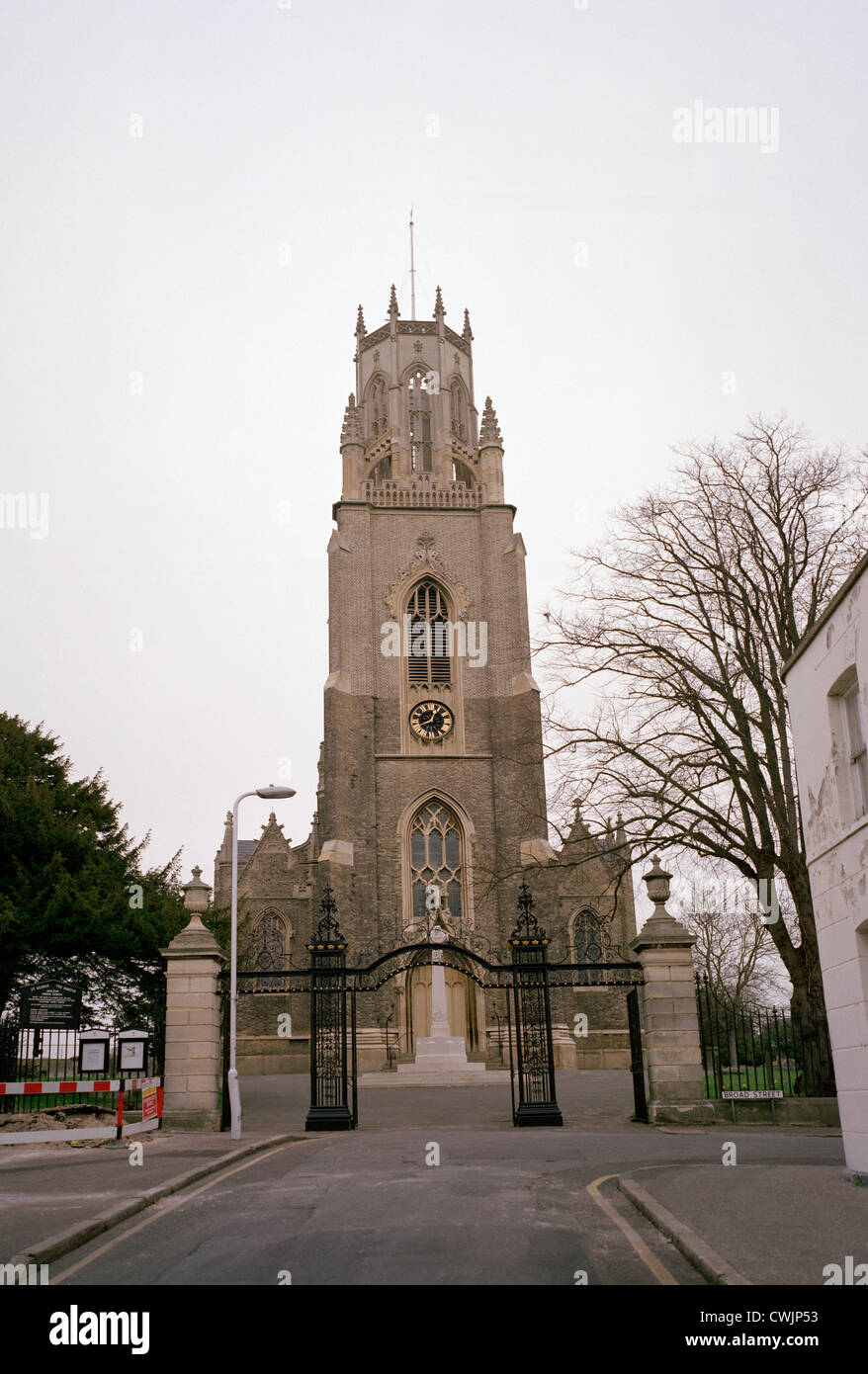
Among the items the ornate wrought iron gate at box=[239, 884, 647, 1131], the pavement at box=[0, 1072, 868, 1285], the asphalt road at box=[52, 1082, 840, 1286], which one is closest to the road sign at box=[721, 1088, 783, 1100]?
the pavement at box=[0, 1072, 868, 1285]

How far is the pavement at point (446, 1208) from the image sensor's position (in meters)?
7.39

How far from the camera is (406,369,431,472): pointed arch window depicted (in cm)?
4944

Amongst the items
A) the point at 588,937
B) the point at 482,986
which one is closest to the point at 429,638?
the point at 588,937

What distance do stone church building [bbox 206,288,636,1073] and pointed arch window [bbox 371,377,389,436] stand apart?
30 cm

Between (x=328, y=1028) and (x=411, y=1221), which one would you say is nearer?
(x=411, y=1221)

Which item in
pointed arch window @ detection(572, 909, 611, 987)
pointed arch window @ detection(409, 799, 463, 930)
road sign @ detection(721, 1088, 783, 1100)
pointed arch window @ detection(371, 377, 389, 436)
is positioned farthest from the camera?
pointed arch window @ detection(371, 377, 389, 436)

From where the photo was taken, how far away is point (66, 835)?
80.6 ft

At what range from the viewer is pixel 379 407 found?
165 ft

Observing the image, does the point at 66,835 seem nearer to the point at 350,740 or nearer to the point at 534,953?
the point at 534,953

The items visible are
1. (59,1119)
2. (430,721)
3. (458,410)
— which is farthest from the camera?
(458,410)

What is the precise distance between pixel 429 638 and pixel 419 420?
12231 millimetres

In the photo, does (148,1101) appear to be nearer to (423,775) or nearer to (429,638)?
(423,775)

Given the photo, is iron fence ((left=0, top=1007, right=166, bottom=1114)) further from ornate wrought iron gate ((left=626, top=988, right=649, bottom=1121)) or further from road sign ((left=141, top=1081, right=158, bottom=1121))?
ornate wrought iron gate ((left=626, top=988, right=649, bottom=1121))
